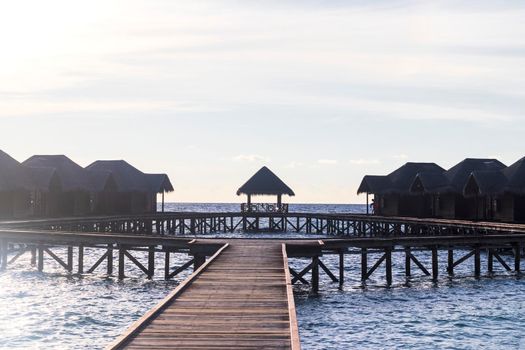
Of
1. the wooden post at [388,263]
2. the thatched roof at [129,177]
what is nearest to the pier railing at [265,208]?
the thatched roof at [129,177]

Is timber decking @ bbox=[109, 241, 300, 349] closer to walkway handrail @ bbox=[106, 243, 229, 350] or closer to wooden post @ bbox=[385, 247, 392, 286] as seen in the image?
walkway handrail @ bbox=[106, 243, 229, 350]

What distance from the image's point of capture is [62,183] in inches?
1871

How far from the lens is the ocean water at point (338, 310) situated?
56.1 feet

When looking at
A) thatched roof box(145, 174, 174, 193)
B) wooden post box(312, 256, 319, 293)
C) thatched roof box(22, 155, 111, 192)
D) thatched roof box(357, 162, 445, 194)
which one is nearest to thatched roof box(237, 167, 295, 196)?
thatched roof box(145, 174, 174, 193)

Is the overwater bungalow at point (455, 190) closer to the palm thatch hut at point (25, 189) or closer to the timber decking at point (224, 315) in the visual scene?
the palm thatch hut at point (25, 189)

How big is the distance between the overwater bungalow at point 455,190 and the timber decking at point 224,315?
32.2m

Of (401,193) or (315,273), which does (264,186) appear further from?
(315,273)

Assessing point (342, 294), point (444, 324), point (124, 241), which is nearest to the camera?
point (444, 324)

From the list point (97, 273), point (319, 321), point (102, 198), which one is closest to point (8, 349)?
point (319, 321)

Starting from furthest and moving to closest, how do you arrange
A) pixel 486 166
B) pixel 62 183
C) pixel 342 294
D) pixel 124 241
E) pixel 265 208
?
pixel 265 208 < pixel 486 166 < pixel 62 183 < pixel 124 241 < pixel 342 294

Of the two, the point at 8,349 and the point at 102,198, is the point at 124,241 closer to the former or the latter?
the point at 8,349

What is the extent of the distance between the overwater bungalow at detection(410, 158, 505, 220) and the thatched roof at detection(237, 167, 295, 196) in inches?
435

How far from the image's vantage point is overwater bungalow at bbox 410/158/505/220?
4803 centimetres

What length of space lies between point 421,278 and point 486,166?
81.2ft
